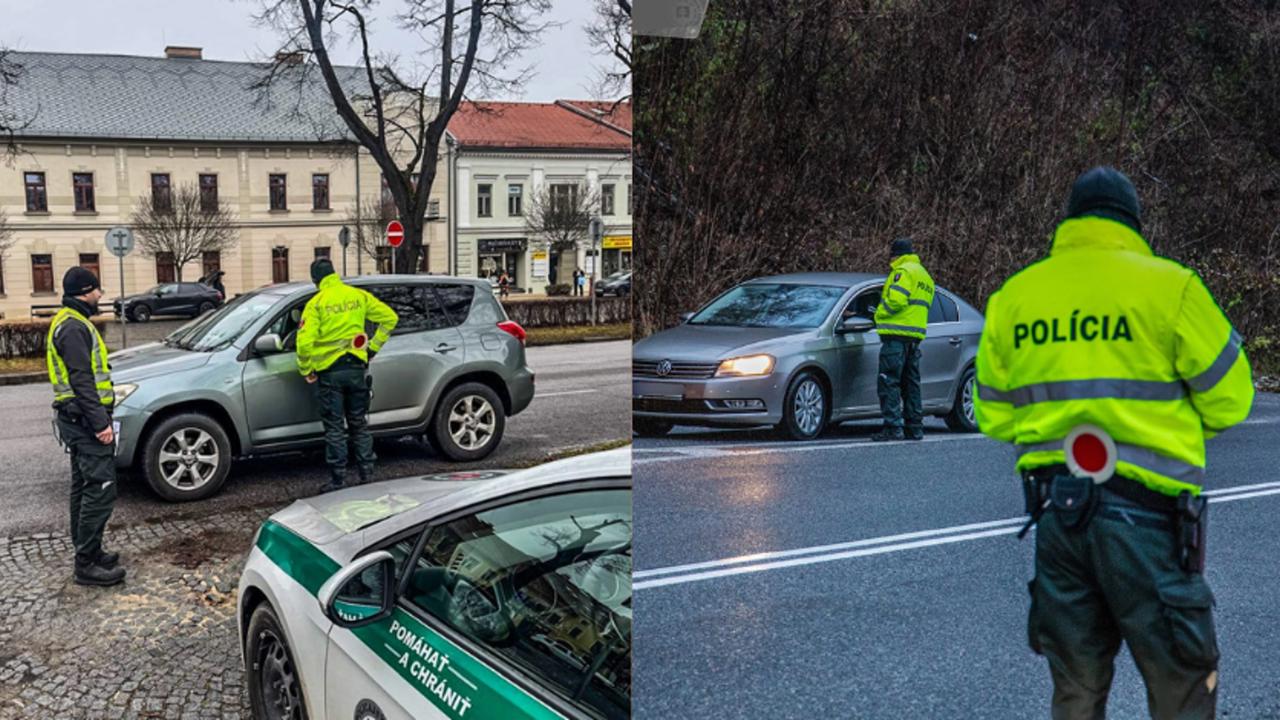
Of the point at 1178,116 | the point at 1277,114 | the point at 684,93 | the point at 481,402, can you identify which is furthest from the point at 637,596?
the point at 481,402

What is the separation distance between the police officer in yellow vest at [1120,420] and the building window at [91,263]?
10.3ft

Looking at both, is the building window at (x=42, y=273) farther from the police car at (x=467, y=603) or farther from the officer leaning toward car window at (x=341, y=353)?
the police car at (x=467, y=603)

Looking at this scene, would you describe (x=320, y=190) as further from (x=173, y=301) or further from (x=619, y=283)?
(x=619, y=283)

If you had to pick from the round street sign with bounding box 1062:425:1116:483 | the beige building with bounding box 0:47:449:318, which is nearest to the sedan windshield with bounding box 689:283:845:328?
the round street sign with bounding box 1062:425:1116:483

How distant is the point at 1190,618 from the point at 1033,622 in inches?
7.1

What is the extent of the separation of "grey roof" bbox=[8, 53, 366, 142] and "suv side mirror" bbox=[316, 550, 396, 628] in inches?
55.2

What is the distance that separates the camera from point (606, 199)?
5.91ft

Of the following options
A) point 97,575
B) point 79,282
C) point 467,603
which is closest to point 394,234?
point 467,603

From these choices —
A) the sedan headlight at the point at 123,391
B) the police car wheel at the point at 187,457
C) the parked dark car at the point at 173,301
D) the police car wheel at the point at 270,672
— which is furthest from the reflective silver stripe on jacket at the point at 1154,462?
the sedan headlight at the point at 123,391

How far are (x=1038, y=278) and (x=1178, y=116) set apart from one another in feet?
1.66

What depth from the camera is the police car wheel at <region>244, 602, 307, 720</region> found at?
2.72 m

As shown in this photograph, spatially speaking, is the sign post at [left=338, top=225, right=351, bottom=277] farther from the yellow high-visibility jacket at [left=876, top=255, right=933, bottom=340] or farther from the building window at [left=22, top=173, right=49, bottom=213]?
the yellow high-visibility jacket at [left=876, top=255, right=933, bottom=340]

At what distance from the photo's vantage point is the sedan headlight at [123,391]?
4.75 m

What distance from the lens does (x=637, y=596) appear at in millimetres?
1500
